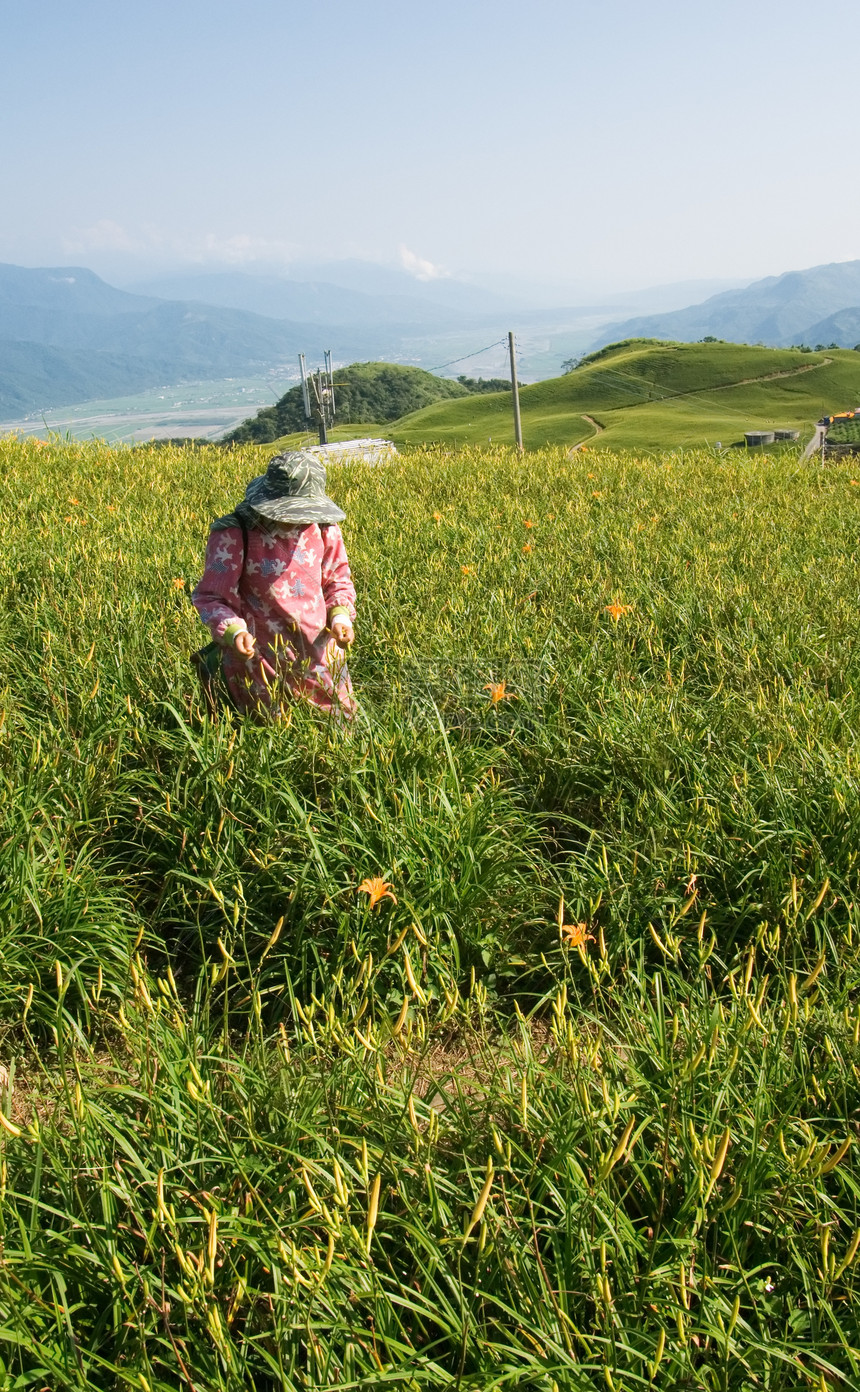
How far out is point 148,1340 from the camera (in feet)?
4.58

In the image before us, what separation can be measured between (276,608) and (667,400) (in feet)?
204

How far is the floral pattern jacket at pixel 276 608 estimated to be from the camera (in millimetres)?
3336

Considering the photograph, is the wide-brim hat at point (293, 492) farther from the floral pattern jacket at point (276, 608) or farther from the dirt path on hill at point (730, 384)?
the dirt path on hill at point (730, 384)

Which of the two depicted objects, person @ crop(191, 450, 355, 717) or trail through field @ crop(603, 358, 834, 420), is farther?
trail through field @ crop(603, 358, 834, 420)

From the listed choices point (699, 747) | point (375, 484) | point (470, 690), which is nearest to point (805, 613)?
point (699, 747)

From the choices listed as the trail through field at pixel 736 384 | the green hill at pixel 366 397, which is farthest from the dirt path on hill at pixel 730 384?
the green hill at pixel 366 397

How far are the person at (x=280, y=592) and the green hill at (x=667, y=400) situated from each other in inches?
1625

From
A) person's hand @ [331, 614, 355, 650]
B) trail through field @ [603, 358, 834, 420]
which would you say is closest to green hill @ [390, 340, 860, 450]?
trail through field @ [603, 358, 834, 420]

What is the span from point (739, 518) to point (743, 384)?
195ft

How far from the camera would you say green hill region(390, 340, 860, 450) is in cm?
4897

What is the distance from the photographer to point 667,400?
6012 cm

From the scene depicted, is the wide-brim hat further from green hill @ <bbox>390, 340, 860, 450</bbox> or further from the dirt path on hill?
the dirt path on hill

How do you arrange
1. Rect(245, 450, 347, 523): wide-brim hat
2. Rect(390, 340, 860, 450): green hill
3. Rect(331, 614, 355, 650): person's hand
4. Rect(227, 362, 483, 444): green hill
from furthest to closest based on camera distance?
Rect(227, 362, 483, 444): green hill, Rect(390, 340, 860, 450): green hill, Rect(331, 614, 355, 650): person's hand, Rect(245, 450, 347, 523): wide-brim hat

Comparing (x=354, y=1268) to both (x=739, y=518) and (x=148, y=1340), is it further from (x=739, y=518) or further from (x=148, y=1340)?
(x=739, y=518)
